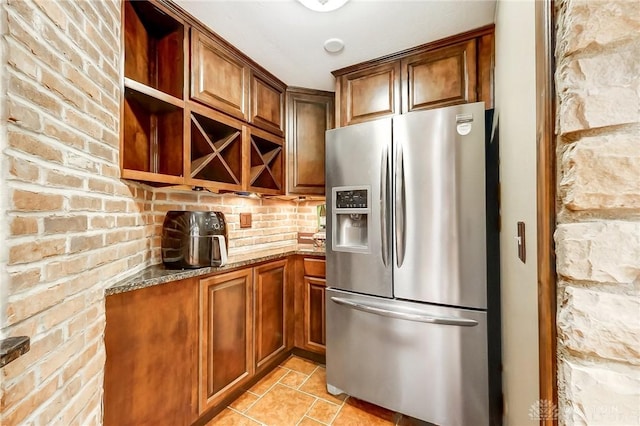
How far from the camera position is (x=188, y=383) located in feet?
4.49

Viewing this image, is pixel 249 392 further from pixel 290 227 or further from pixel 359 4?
pixel 359 4

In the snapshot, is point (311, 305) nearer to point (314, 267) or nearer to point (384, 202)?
point (314, 267)

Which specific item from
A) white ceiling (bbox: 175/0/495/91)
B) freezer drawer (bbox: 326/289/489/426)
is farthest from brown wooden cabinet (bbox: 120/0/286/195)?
freezer drawer (bbox: 326/289/489/426)

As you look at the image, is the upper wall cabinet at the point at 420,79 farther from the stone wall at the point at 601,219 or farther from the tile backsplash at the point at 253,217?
the stone wall at the point at 601,219

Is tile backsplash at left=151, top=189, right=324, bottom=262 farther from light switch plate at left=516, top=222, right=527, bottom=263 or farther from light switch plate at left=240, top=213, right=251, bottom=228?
light switch plate at left=516, top=222, right=527, bottom=263

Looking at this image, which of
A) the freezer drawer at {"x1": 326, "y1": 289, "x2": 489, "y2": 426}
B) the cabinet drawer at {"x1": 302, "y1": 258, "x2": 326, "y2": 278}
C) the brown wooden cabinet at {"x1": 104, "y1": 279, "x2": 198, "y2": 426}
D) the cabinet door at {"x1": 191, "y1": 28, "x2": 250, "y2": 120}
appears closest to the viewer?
the brown wooden cabinet at {"x1": 104, "y1": 279, "x2": 198, "y2": 426}

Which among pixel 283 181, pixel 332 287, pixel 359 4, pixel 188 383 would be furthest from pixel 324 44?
pixel 188 383

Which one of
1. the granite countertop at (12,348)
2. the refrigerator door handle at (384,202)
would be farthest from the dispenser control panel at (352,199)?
the granite countertop at (12,348)

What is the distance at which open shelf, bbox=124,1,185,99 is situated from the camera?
1.35 meters

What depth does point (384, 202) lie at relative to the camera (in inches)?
59.4

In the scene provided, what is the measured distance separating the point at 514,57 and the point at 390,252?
1013mm

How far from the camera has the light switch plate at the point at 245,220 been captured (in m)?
2.20

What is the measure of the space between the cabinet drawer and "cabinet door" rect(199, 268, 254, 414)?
54cm

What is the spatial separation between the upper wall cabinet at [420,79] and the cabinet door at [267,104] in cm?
54
